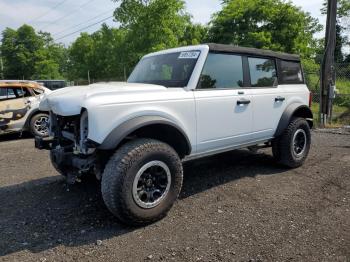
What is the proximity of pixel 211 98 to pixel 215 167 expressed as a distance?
1.76 meters

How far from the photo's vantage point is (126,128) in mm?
3432

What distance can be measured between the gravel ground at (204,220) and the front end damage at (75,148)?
535mm

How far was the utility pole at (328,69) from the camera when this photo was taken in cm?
1005

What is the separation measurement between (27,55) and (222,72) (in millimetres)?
50945

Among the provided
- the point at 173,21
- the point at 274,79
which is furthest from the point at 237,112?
the point at 173,21

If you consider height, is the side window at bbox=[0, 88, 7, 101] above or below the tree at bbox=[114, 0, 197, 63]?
below

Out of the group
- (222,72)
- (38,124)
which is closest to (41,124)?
(38,124)

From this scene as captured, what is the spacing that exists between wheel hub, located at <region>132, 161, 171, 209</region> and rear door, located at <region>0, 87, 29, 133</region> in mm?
6609

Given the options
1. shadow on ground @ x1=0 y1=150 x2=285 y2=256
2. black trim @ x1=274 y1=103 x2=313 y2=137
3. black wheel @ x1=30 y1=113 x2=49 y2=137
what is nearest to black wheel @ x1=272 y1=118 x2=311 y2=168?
black trim @ x1=274 y1=103 x2=313 y2=137

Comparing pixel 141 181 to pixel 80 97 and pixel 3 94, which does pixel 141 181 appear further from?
pixel 3 94

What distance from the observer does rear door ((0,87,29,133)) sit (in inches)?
351

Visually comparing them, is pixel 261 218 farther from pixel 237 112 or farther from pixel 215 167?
pixel 215 167

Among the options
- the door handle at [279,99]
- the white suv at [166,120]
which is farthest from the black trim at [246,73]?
the door handle at [279,99]

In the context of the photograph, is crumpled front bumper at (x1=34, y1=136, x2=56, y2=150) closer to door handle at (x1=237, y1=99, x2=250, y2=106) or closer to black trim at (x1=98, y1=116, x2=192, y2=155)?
black trim at (x1=98, y1=116, x2=192, y2=155)
